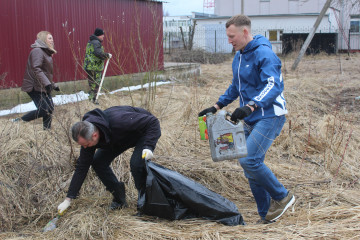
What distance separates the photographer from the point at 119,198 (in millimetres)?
3236

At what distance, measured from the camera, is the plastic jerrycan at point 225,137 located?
9.02 feet

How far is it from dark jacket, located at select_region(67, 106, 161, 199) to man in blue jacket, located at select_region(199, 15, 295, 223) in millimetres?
758

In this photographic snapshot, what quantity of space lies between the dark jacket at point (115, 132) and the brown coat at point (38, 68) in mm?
2209

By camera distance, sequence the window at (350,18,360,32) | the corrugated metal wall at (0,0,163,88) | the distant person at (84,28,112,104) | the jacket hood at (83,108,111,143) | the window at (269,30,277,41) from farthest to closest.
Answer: the window at (269,30,277,41) < the window at (350,18,360,32) < the corrugated metal wall at (0,0,163,88) < the distant person at (84,28,112,104) < the jacket hood at (83,108,111,143)

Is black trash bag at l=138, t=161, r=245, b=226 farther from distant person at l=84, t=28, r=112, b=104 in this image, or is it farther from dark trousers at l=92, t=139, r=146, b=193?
distant person at l=84, t=28, r=112, b=104

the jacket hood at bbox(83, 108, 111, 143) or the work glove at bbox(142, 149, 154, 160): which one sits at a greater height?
the jacket hood at bbox(83, 108, 111, 143)

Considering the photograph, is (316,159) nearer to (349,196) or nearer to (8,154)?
(349,196)

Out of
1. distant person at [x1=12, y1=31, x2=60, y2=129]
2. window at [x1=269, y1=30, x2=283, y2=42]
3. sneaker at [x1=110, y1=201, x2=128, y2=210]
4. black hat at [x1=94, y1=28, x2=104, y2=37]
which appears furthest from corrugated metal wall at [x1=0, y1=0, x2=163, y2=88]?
window at [x1=269, y1=30, x2=283, y2=42]

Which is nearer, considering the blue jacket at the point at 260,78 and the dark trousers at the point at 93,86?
the blue jacket at the point at 260,78

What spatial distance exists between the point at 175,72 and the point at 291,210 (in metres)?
8.90

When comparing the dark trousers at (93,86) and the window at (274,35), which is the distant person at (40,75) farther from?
the window at (274,35)

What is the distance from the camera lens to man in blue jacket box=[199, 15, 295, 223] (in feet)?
8.73

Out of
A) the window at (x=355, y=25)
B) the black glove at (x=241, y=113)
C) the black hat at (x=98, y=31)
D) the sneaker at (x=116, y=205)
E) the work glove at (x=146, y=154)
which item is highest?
the window at (x=355, y=25)

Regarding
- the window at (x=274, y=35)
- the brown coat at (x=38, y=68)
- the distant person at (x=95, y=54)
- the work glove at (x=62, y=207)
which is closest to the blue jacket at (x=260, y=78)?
the work glove at (x=62, y=207)
